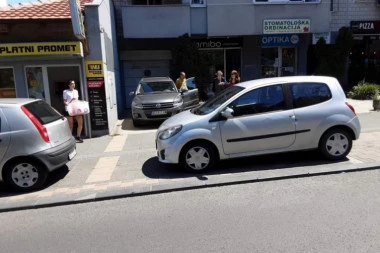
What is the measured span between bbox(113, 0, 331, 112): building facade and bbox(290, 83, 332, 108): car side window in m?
9.51

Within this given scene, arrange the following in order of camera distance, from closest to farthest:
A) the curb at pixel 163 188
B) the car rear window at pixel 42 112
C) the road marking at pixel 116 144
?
the curb at pixel 163 188 → the car rear window at pixel 42 112 → the road marking at pixel 116 144

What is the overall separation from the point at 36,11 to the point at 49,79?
1.95 metres

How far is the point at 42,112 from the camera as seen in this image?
595 cm

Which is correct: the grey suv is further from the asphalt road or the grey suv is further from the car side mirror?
the asphalt road

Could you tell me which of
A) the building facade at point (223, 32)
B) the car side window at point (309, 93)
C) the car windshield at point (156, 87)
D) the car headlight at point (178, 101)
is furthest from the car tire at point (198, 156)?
the building facade at point (223, 32)

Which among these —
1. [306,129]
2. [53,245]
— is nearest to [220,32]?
[306,129]

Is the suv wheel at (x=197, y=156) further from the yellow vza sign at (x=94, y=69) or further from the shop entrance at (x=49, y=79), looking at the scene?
the shop entrance at (x=49, y=79)

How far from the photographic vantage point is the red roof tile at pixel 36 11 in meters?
9.21

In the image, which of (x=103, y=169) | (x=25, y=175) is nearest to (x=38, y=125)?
(x=25, y=175)

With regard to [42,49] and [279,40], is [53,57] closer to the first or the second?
[42,49]

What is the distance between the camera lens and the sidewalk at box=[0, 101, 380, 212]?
5230mm

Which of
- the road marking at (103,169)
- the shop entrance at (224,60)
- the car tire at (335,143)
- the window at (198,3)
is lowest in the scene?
the road marking at (103,169)

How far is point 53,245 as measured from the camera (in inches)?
146

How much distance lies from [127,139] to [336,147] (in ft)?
17.8
